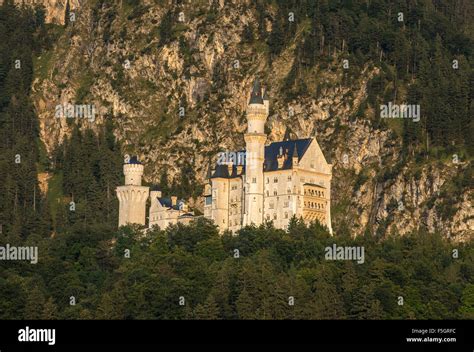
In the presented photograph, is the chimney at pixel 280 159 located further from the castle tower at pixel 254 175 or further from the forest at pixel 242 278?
the forest at pixel 242 278

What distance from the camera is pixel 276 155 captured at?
194375 mm

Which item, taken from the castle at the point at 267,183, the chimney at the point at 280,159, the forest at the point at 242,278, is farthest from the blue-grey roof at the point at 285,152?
the forest at the point at 242,278

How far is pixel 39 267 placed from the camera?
193375mm

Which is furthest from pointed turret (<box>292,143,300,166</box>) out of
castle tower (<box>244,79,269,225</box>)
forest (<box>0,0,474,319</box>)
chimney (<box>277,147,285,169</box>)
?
forest (<box>0,0,474,319</box>)

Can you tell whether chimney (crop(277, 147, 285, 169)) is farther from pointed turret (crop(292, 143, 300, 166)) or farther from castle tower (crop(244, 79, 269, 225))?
castle tower (crop(244, 79, 269, 225))

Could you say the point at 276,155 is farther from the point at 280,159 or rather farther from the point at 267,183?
the point at 267,183

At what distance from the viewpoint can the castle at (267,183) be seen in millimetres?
192250

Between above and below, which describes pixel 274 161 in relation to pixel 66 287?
above

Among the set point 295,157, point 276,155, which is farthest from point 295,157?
point 276,155

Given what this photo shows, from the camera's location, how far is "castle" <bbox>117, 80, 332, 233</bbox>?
631 ft
